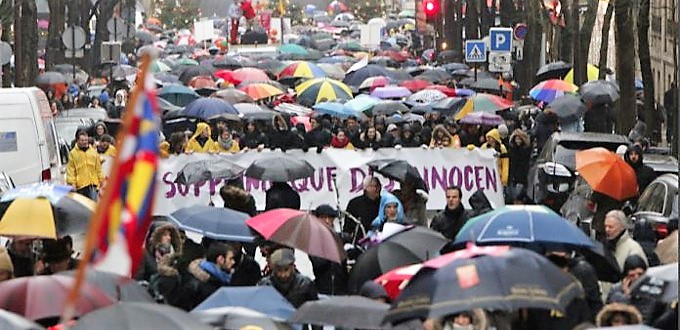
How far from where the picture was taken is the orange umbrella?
18.4 metres

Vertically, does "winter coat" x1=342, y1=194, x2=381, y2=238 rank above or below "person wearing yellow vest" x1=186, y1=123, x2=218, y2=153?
above

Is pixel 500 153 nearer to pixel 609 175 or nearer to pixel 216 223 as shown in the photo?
pixel 609 175

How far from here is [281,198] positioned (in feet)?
65.0

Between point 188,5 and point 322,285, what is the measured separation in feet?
465

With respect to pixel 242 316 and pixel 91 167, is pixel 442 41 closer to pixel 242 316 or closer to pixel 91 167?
pixel 91 167

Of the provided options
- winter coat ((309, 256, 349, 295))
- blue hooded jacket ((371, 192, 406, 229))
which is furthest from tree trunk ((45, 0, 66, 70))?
winter coat ((309, 256, 349, 295))

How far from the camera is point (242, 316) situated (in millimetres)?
10422

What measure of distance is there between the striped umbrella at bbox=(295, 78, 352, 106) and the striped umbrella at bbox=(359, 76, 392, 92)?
3848 millimetres

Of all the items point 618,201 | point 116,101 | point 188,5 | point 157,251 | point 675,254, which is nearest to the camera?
point 675,254

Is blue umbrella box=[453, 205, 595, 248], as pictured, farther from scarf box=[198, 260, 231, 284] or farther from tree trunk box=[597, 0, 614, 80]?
tree trunk box=[597, 0, 614, 80]

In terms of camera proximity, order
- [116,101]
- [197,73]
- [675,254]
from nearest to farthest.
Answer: [675,254]
[116,101]
[197,73]

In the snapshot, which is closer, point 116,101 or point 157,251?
point 157,251

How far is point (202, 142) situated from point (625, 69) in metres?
8.81

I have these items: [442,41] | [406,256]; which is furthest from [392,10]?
[406,256]
